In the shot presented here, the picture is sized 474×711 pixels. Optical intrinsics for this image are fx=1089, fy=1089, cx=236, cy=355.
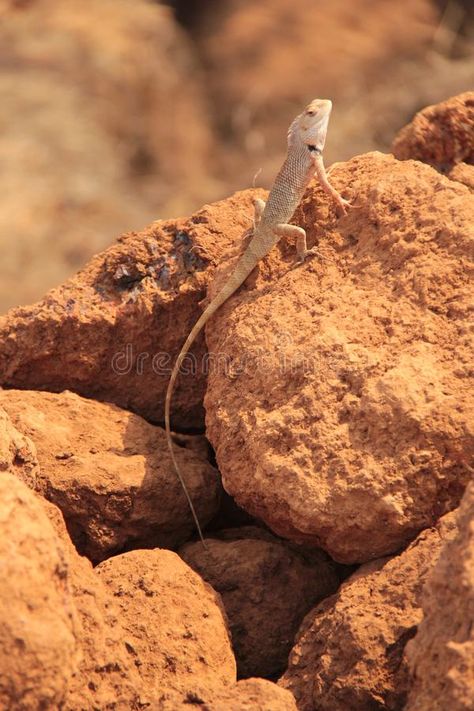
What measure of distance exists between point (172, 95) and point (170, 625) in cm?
914

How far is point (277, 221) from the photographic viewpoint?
17.2 ft

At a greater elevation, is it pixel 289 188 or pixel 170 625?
pixel 289 188

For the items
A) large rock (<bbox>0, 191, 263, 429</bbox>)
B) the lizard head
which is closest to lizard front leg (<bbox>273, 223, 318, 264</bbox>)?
large rock (<bbox>0, 191, 263, 429</bbox>)

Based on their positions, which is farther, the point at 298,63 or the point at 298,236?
the point at 298,63

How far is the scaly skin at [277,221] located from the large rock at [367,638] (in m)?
0.89

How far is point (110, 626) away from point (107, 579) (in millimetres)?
337

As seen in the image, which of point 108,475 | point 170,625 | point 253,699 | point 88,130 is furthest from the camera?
point 88,130

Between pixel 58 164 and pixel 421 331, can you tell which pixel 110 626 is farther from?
pixel 58 164

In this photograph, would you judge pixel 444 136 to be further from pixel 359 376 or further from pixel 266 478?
pixel 266 478

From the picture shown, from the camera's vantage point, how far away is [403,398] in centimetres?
416

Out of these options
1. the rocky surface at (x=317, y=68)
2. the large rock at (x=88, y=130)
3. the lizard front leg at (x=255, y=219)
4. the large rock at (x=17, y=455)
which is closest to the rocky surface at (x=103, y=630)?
the large rock at (x=17, y=455)

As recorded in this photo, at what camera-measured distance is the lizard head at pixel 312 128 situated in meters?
5.95

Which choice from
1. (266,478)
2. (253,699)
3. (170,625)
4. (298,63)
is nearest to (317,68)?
(298,63)

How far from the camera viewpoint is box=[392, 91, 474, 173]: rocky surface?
5.71 m
